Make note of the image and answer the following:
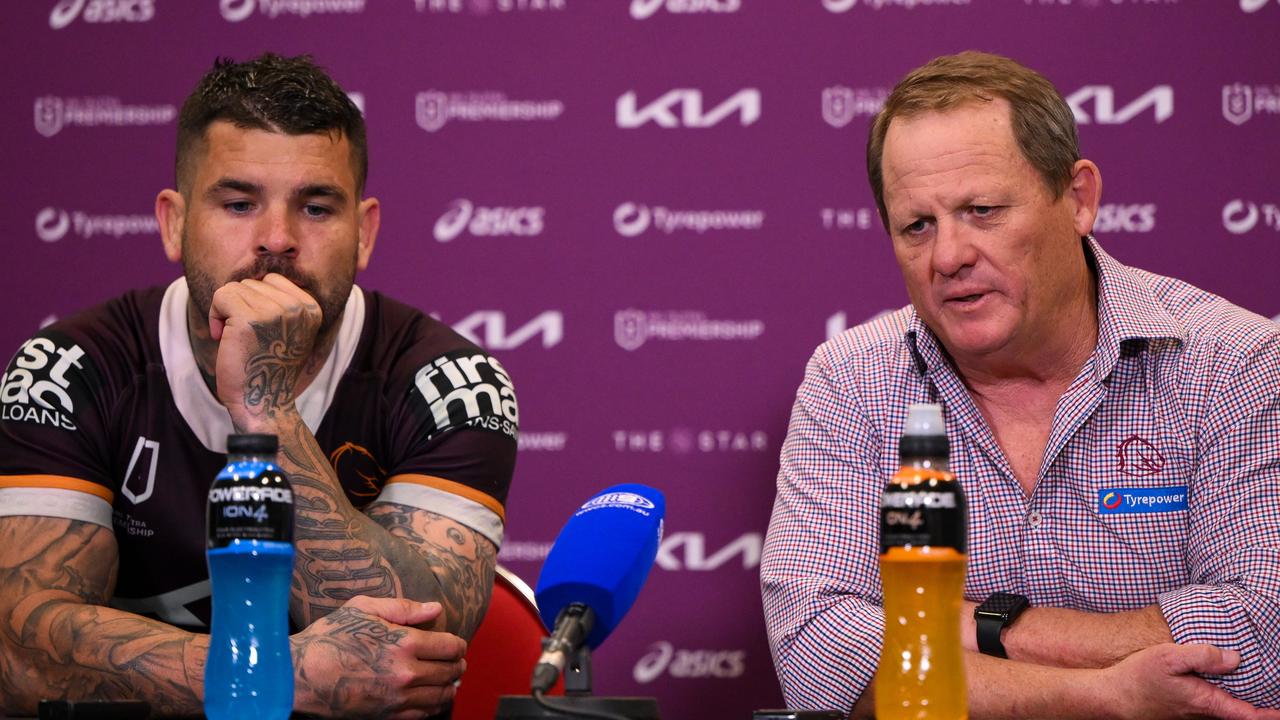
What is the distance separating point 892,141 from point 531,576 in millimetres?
1633

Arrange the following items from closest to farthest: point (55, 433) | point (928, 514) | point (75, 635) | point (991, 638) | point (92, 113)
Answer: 1. point (928, 514)
2. point (75, 635)
3. point (991, 638)
4. point (55, 433)
5. point (92, 113)

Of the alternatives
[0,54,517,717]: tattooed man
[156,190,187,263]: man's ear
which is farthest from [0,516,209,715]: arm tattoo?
[156,190,187,263]: man's ear

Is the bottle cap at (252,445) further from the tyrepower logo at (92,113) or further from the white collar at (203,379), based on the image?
the tyrepower logo at (92,113)

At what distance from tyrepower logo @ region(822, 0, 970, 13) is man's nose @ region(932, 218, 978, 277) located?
52.4 inches

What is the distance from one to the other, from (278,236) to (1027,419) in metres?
1.41

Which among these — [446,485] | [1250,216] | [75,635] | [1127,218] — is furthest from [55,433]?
[1250,216]

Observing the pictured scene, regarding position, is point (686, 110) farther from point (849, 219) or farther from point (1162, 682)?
point (1162, 682)

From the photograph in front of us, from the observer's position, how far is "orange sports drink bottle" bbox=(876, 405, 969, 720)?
4.46 feet

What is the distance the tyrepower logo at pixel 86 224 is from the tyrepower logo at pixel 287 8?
2.04 feet

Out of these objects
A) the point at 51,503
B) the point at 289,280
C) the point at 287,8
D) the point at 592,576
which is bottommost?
the point at 592,576

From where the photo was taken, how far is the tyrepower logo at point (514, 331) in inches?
141

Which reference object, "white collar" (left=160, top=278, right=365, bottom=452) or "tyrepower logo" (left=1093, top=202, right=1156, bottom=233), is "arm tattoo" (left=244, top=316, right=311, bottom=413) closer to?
"white collar" (left=160, top=278, right=365, bottom=452)

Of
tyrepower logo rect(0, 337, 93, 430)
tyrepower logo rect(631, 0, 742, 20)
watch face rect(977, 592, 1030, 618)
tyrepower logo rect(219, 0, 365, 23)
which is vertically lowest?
watch face rect(977, 592, 1030, 618)

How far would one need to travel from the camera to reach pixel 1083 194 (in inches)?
99.4
